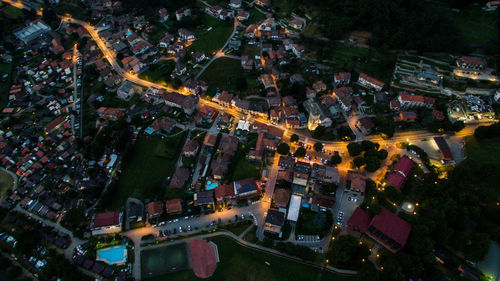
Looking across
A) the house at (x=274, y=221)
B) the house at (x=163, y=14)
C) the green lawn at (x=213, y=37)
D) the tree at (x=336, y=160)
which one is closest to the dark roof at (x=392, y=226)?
the tree at (x=336, y=160)

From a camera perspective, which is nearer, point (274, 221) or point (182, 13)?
point (274, 221)

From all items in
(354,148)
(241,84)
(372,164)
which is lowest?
(372,164)

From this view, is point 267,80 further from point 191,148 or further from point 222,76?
point 191,148

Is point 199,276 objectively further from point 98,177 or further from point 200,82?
point 200,82

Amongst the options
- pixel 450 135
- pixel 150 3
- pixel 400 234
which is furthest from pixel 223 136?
pixel 150 3

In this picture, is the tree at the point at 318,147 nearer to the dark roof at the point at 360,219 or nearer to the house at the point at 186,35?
the dark roof at the point at 360,219

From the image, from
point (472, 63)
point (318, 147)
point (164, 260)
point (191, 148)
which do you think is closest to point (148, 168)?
point (191, 148)
